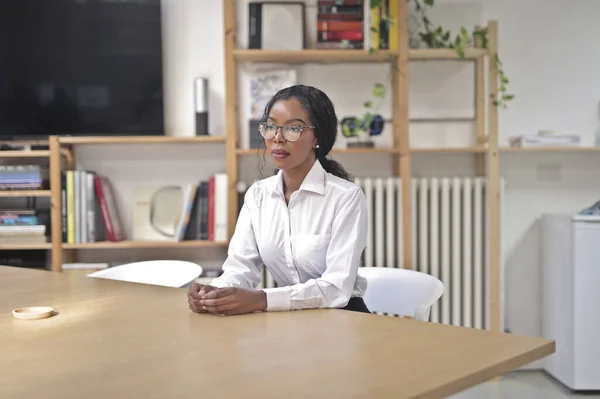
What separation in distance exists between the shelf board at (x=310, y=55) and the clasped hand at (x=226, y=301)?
75.3 inches

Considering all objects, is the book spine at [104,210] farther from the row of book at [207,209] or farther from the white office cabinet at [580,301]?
the white office cabinet at [580,301]

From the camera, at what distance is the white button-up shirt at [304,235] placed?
174cm

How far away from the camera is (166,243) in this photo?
3.19 m

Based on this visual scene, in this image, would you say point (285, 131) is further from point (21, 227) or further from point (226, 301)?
point (21, 227)

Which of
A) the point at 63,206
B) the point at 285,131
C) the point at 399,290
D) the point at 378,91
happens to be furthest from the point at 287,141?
the point at 63,206

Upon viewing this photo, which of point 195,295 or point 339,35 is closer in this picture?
point 195,295

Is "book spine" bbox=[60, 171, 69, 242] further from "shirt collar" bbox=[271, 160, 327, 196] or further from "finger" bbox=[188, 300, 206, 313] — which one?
"finger" bbox=[188, 300, 206, 313]

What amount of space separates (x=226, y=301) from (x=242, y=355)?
0.36m

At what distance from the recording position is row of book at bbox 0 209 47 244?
125 inches

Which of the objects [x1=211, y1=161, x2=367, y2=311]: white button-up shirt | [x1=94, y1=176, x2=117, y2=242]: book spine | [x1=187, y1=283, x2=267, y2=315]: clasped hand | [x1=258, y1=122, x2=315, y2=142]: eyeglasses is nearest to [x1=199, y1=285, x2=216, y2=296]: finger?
[x1=187, y1=283, x2=267, y2=315]: clasped hand

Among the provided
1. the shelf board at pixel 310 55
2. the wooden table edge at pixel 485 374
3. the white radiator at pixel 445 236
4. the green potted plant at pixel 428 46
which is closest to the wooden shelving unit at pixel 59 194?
the shelf board at pixel 310 55

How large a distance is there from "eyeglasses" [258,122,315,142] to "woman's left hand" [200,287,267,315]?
0.52 meters

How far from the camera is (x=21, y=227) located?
3174 mm

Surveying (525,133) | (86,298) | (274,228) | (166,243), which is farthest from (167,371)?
(525,133)
